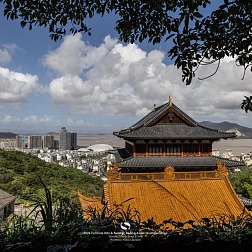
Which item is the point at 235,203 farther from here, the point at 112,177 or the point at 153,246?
the point at 153,246

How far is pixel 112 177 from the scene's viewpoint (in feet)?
31.6

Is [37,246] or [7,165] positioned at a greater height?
[37,246]

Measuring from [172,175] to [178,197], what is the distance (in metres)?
1.00

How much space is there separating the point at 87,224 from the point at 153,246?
27.6 inches

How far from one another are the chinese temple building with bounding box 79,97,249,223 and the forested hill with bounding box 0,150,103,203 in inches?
803

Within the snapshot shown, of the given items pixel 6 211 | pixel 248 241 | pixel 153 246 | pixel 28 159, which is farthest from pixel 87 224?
pixel 28 159

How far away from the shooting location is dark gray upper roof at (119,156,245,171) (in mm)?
10961

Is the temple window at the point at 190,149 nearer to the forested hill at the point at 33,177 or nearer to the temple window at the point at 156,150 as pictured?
the temple window at the point at 156,150

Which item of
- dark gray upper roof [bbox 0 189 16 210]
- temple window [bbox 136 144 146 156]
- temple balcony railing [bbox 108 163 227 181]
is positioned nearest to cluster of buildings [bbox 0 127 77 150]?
dark gray upper roof [bbox 0 189 16 210]

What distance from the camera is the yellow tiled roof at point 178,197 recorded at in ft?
27.8

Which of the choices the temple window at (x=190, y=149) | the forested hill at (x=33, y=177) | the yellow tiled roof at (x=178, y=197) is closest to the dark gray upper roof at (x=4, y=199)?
the forested hill at (x=33, y=177)

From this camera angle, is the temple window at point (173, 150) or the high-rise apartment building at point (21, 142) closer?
Result: the temple window at point (173, 150)

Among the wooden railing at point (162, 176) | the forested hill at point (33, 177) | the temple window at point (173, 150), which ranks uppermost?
the temple window at point (173, 150)

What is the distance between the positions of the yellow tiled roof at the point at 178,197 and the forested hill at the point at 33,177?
69.7 ft
